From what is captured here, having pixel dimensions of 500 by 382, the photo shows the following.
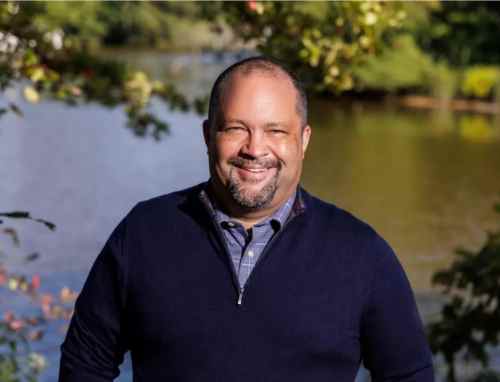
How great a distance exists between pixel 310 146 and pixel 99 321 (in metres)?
24.3

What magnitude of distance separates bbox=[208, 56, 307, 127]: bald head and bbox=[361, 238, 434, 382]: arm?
361mm

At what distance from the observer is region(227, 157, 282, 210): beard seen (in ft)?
6.69

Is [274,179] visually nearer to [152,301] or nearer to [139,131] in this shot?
[152,301]

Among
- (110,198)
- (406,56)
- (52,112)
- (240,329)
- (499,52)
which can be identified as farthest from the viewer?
(499,52)

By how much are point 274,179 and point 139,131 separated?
2.97 meters

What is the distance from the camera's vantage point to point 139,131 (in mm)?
4957

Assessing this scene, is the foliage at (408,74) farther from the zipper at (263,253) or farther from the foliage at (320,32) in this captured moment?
the zipper at (263,253)

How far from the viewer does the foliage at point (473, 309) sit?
18.2 ft

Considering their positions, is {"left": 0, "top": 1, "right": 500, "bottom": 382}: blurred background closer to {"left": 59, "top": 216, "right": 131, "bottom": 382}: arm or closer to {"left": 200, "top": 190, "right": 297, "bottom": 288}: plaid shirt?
{"left": 59, "top": 216, "right": 131, "bottom": 382}: arm

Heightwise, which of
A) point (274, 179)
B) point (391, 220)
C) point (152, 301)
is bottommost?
point (391, 220)

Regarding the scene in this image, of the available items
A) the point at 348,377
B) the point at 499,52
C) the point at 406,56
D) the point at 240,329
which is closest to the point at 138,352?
the point at 240,329

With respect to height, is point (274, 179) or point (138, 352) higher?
point (274, 179)

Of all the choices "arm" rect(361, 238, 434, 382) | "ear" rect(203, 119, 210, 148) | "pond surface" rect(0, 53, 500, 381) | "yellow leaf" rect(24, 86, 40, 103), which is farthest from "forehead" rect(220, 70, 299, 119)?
"pond surface" rect(0, 53, 500, 381)

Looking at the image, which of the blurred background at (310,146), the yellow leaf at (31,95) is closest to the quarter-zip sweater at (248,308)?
the blurred background at (310,146)
